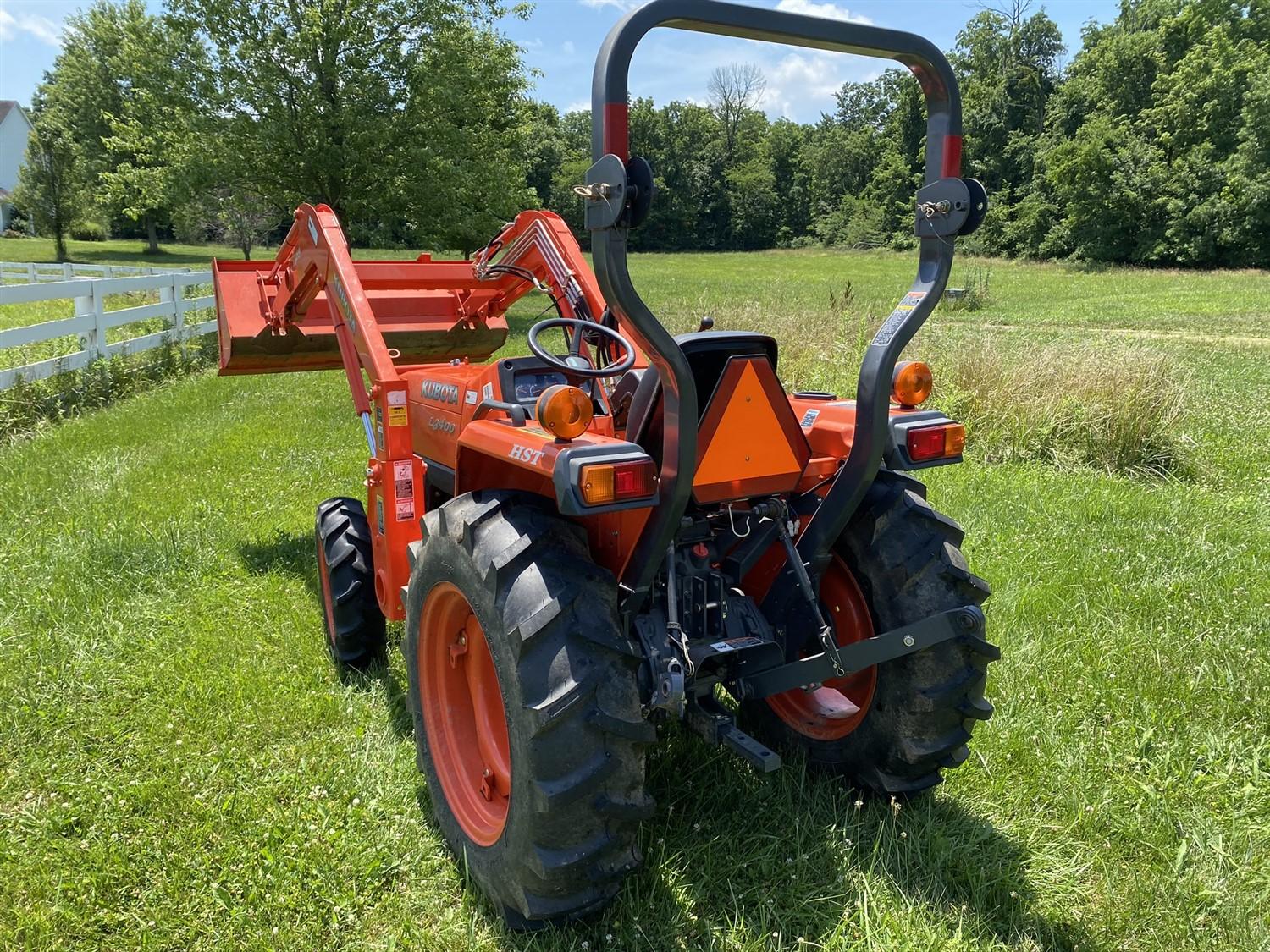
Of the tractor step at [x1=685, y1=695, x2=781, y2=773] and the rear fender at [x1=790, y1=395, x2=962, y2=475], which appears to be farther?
the rear fender at [x1=790, y1=395, x2=962, y2=475]

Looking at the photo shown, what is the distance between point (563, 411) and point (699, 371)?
49cm

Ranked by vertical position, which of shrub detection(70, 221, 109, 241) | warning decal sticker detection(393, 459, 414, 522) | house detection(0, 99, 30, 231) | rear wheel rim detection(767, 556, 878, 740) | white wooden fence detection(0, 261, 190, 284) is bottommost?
rear wheel rim detection(767, 556, 878, 740)

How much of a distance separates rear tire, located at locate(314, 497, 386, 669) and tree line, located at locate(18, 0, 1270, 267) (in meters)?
1.98

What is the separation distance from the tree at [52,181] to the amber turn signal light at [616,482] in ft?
131

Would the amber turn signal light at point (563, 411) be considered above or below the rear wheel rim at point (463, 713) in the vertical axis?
above

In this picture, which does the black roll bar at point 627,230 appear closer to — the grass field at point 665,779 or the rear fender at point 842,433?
the rear fender at point 842,433

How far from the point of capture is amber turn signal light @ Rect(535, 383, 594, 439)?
2256 millimetres

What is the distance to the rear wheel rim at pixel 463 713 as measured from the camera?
8.91 ft

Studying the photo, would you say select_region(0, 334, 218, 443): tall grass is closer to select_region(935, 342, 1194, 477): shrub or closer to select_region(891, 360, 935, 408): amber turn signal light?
select_region(891, 360, 935, 408): amber turn signal light

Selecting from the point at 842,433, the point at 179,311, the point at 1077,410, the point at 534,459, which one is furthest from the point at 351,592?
the point at 179,311

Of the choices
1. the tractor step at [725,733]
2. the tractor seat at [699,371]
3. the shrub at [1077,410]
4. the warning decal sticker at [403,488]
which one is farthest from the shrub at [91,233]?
the tractor step at [725,733]

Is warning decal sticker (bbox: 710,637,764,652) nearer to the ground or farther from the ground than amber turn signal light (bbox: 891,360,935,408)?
nearer to the ground

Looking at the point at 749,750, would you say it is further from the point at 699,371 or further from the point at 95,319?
the point at 95,319

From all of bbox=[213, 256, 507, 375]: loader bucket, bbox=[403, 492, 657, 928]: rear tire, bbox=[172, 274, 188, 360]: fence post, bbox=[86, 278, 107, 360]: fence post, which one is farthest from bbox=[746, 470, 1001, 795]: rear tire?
bbox=[172, 274, 188, 360]: fence post
